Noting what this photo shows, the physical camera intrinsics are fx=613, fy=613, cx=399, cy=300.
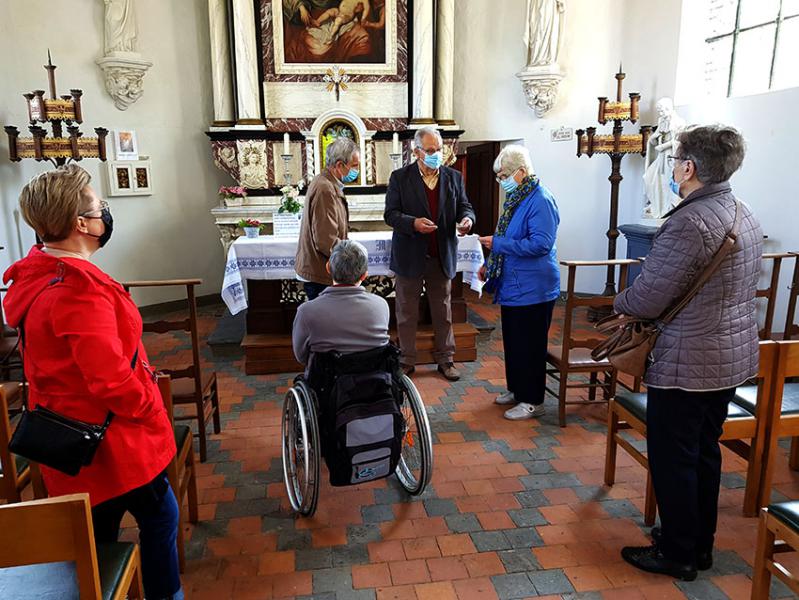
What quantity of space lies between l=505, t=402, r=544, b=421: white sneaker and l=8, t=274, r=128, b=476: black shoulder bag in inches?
100.0

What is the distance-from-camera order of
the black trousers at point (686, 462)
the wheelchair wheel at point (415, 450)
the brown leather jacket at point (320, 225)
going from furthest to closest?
1. the brown leather jacket at point (320, 225)
2. the wheelchair wheel at point (415, 450)
3. the black trousers at point (686, 462)

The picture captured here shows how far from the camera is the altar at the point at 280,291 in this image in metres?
4.48

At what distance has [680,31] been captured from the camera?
5867 mm

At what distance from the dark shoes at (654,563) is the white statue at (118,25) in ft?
19.9

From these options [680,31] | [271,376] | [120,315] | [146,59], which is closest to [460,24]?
[680,31]

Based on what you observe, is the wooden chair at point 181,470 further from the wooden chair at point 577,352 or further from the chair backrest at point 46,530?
the wooden chair at point 577,352

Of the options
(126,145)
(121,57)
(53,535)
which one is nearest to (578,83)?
(121,57)

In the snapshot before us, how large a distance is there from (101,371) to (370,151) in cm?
546

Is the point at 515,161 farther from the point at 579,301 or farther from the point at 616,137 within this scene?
the point at 616,137

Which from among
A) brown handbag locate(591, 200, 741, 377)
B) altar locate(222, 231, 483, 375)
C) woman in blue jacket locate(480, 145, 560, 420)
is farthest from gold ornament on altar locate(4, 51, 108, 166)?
brown handbag locate(591, 200, 741, 377)

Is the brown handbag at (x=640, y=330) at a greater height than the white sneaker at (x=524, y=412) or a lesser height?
greater

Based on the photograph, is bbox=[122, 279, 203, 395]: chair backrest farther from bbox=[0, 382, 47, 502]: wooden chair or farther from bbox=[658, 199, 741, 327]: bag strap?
bbox=[658, 199, 741, 327]: bag strap

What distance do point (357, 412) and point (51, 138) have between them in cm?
419

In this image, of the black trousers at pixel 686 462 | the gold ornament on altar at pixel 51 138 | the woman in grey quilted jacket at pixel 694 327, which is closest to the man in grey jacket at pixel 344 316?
the woman in grey quilted jacket at pixel 694 327
